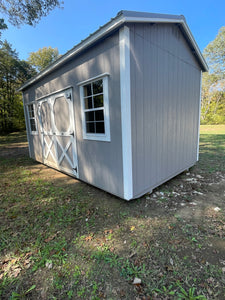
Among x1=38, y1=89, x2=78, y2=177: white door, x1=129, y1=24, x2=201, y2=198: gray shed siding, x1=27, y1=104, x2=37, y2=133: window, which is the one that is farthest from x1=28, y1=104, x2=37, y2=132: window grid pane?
x1=129, y1=24, x2=201, y2=198: gray shed siding

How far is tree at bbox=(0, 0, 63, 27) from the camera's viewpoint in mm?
5680

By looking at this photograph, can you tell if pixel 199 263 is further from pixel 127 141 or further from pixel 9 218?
pixel 9 218

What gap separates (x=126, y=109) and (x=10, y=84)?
22232 millimetres

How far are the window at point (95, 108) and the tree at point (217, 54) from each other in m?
26.6

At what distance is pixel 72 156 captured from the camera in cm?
420

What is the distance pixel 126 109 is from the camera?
2.51 m

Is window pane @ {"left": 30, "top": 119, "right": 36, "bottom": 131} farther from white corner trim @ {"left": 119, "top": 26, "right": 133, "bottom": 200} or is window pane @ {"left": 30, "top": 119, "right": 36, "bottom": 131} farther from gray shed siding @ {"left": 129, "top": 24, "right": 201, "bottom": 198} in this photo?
gray shed siding @ {"left": 129, "top": 24, "right": 201, "bottom": 198}

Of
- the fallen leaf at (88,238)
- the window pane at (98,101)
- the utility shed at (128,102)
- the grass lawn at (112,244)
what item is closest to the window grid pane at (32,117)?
the utility shed at (128,102)

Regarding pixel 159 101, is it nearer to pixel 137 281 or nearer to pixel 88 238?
pixel 88 238

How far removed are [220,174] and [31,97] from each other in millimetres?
7256

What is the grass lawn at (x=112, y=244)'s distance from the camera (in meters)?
1.44

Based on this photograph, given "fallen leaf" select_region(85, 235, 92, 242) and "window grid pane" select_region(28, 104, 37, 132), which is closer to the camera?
"fallen leaf" select_region(85, 235, 92, 242)

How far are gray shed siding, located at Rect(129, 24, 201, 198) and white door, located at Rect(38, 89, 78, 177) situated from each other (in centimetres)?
191

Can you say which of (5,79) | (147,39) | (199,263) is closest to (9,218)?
(199,263)
